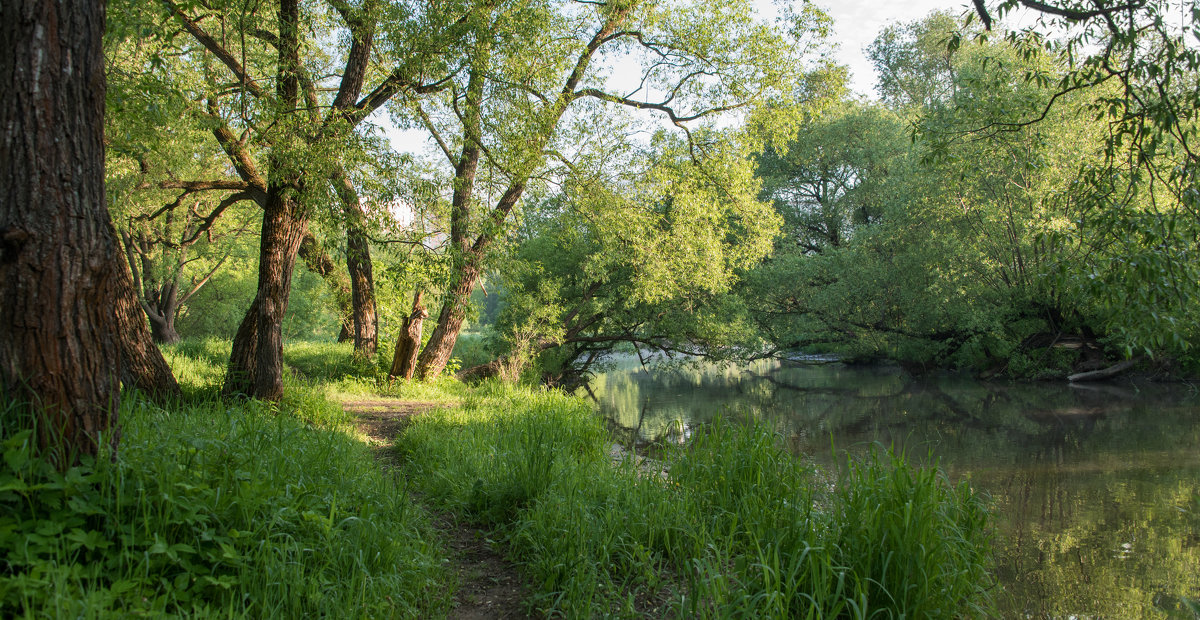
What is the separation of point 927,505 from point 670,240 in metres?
9.51

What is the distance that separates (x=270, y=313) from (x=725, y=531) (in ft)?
19.1

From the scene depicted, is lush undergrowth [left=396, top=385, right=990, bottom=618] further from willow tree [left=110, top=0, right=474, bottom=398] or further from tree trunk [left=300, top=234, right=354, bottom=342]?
tree trunk [left=300, top=234, right=354, bottom=342]

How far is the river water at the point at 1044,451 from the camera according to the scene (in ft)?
15.7

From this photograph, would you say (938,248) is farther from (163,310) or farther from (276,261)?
(163,310)

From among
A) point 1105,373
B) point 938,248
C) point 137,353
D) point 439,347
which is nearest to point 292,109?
point 137,353

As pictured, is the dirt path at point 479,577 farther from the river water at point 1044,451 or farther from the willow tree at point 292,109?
the willow tree at point 292,109

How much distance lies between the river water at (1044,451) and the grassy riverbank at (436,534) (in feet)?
2.23

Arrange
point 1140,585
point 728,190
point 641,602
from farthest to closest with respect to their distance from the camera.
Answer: point 728,190, point 1140,585, point 641,602

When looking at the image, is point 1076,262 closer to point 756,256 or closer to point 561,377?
point 756,256

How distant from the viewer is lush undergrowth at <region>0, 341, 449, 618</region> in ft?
7.85

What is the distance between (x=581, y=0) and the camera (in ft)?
36.9

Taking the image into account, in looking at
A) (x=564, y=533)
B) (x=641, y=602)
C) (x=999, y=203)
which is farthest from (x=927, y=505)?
(x=999, y=203)

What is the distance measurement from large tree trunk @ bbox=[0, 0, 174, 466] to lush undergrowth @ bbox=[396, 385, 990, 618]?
223cm

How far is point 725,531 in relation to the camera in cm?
425
